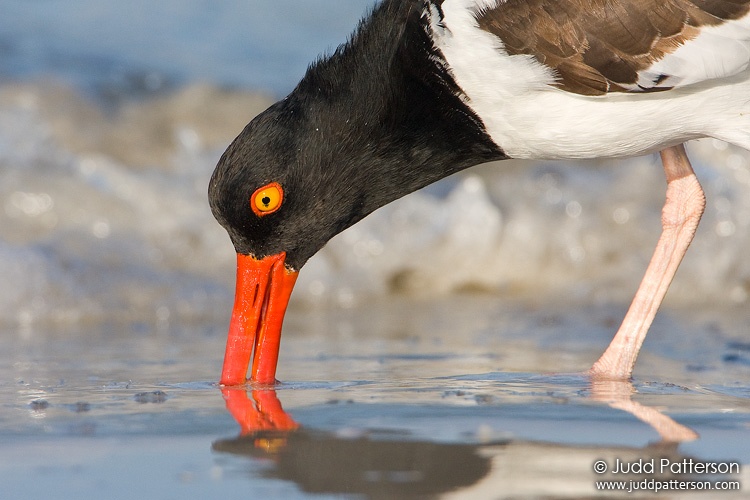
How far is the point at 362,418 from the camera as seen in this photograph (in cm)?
409

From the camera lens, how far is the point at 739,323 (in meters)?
7.48

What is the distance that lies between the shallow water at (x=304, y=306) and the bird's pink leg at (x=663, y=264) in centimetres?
22

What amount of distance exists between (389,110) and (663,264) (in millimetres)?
1607

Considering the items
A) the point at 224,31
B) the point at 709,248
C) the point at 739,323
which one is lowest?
the point at 739,323

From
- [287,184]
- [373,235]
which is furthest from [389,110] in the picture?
[373,235]

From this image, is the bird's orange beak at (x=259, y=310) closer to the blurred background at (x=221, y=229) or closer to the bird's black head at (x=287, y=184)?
the bird's black head at (x=287, y=184)

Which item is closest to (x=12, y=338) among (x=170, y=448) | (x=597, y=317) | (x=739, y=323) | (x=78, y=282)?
(x=78, y=282)

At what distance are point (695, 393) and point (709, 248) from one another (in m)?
4.39

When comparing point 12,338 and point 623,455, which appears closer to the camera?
point 623,455

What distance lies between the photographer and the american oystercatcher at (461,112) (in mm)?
4762

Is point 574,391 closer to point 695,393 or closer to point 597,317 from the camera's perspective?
point 695,393

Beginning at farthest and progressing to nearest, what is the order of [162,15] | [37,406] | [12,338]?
[162,15] → [12,338] → [37,406]

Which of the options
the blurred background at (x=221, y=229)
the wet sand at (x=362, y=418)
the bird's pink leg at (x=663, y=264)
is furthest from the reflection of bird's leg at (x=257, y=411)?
the blurred background at (x=221, y=229)

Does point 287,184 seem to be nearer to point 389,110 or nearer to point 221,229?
point 389,110
